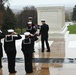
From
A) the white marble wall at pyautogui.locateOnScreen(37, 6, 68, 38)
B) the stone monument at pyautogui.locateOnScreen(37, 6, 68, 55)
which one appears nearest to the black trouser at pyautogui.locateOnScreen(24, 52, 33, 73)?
the stone monument at pyautogui.locateOnScreen(37, 6, 68, 55)

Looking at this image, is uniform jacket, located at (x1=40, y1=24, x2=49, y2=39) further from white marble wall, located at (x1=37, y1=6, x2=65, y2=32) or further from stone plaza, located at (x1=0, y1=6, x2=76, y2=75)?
white marble wall, located at (x1=37, y1=6, x2=65, y2=32)

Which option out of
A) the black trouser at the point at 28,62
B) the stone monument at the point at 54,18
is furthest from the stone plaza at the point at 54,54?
the black trouser at the point at 28,62

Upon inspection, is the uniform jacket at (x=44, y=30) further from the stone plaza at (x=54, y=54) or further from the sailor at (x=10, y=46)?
the sailor at (x=10, y=46)

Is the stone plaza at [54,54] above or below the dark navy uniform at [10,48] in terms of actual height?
below

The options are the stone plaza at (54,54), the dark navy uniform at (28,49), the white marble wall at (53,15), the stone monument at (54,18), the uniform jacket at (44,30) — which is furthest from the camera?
the white marble wall at (53,15)

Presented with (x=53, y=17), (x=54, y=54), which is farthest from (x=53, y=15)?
(x=54, y=54)

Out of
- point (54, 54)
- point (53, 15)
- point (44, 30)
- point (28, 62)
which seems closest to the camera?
point (28, 62)

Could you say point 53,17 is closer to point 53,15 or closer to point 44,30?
point 53,15

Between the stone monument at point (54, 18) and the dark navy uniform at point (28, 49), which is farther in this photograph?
the stone monument at point (54, 18)

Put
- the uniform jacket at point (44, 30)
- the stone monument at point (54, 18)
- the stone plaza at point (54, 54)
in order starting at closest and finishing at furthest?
the stone plaza at point (54, 54) < the uniform jacket at point (44, 30) < the stone monument at point (54, 18)

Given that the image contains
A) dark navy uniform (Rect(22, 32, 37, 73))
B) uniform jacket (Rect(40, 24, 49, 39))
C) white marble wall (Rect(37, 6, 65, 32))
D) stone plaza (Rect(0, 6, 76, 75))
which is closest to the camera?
dark navy uniform (Rect(22, 32, 37, 73))

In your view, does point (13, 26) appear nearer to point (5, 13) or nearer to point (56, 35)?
point (5, 13)

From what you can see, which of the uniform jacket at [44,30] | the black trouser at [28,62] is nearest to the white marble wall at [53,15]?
the uniform jacket at [44,30]

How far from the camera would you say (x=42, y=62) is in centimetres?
1238
